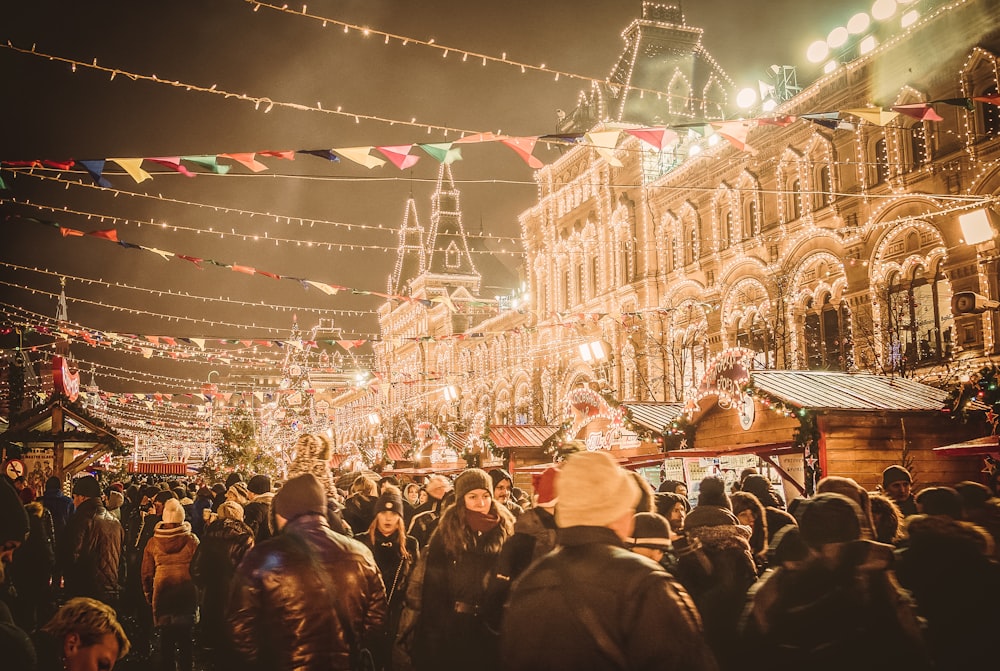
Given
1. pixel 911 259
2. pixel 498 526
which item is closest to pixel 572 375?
pixel 911 259

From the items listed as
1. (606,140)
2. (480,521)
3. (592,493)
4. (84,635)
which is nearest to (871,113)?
(606,140)

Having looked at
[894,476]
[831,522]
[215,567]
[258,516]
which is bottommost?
[215,567]

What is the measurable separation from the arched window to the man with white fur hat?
19.8 m

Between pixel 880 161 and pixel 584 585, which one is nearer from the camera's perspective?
pixel 584 585

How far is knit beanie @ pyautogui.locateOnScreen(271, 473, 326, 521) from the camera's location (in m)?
4.05

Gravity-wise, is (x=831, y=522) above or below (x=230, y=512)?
above

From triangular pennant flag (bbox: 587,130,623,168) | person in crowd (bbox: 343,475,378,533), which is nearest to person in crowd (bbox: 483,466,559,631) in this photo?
person in crowd (bbox: 343,475,378,533)

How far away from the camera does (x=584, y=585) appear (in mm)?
2809

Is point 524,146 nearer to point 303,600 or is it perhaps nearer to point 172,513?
point 172,513

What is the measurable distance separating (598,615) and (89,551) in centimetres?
773

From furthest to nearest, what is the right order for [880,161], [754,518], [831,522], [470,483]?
[880,161] → [754,518] → [470,483] → [831,522]

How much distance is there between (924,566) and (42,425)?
22.3 m

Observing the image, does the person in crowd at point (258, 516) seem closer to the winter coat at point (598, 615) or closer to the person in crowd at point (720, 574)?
the person in crowd at point (720, 574)

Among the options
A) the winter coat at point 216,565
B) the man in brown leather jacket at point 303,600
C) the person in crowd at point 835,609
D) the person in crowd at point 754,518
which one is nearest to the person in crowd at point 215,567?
the winter coat at point 216,565
